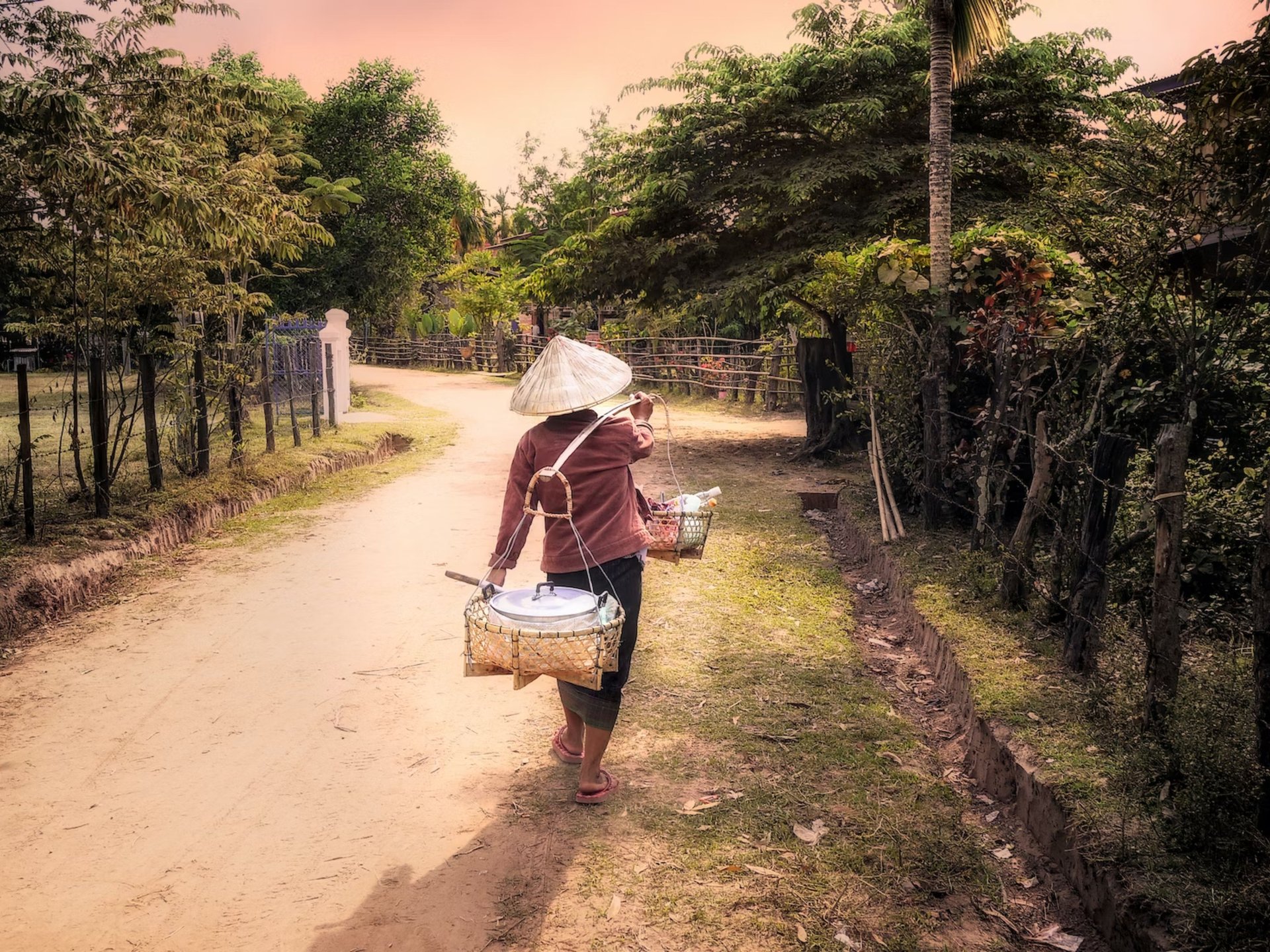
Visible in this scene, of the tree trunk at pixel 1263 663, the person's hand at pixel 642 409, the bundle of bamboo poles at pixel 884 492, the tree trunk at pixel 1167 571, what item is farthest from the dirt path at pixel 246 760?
the bundle of bamboo poles at pixel 884 492

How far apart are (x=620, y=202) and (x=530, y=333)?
2671 centimetres

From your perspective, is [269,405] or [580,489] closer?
[580,489]

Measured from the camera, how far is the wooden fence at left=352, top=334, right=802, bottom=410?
2042cm

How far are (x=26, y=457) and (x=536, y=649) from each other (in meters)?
5.79

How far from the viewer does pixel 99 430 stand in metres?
8.59

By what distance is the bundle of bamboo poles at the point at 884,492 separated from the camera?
8.46 m

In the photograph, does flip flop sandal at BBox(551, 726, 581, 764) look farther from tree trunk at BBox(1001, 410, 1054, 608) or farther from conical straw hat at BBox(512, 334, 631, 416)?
tree trunk at BBox(1001, 410, 1054, 608)

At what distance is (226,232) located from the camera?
8.73 metres

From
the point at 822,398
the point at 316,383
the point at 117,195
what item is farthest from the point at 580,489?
the point at 316,383

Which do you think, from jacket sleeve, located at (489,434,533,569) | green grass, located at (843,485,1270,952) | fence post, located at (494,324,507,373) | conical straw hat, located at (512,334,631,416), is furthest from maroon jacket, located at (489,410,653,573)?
fence post, located at (494,324,507,373)

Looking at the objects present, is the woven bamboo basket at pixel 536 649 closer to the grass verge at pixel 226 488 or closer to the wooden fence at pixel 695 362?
the grass verge at pixel 226 488

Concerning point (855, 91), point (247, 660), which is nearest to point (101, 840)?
point (247, 660)

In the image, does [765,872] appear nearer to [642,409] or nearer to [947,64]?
[642,409]

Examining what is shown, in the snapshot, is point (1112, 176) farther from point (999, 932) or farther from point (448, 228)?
point (448, 228)
